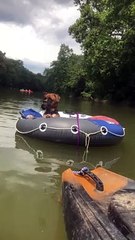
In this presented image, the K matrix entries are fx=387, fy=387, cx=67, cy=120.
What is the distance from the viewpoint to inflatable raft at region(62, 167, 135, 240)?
335cm

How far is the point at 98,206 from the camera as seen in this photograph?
3.98 meters

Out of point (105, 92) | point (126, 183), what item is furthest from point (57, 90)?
point (126, 183)

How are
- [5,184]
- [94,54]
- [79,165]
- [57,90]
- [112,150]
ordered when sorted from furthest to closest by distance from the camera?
1. [57,90]
2. [94,54]
3. [112,150]
4. [79,165]
5. [5,184]

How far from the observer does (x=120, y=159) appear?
346 inches

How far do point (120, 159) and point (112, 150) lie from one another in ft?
3.14

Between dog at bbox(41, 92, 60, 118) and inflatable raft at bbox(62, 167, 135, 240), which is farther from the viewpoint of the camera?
dog at bbox(41, 92, 60, 118)

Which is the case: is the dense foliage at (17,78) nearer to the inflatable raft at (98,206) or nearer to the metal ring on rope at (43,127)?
the metal ring on rope at (43,127)

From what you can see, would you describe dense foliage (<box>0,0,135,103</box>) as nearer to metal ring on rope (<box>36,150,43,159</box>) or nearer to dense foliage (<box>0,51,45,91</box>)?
metal ring on rope (<box>36,150,43,159</box>)

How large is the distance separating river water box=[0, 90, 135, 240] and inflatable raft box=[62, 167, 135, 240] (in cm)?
52

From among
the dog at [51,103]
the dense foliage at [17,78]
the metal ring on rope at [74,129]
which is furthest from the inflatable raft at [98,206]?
the dense foliage at [17,78]

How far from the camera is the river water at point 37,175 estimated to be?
184 inches

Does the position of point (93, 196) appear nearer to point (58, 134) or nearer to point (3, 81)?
point (58, 134)

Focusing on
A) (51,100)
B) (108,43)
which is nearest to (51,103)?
(51,100)

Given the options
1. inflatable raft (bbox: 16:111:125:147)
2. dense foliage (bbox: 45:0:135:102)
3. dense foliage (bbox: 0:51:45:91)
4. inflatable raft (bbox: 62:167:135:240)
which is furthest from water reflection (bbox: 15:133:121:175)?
dense foliage (bbox: 0:51:45:91)
